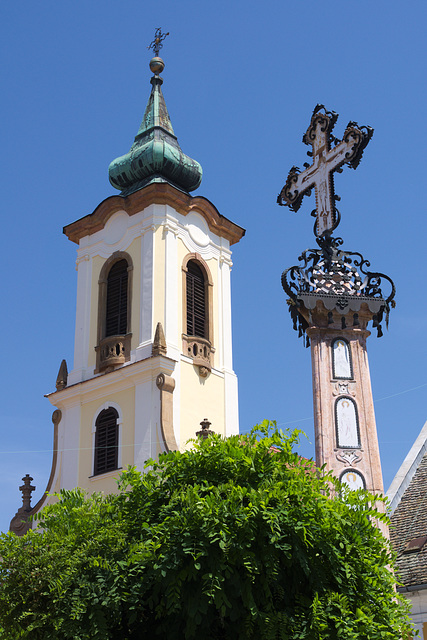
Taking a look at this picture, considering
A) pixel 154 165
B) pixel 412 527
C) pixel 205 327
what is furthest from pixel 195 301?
pixel 412 527

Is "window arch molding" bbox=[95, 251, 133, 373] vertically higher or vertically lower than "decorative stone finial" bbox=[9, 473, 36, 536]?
higher

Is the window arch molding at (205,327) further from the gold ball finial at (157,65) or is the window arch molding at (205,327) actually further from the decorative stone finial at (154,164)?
the gold ball finial at (157,65)

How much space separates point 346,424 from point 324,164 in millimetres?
4022

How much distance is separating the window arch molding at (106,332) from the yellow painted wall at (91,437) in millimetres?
1118

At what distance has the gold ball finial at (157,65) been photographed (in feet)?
131

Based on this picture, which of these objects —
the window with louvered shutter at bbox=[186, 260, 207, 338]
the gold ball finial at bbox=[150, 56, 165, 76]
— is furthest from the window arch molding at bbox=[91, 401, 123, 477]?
the gold ball finial at bbox=[150, 56, 165, 76]

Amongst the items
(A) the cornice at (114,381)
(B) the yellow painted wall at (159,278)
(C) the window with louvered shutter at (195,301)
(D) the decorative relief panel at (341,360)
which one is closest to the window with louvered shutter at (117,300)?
(B) the yellow painted wall at (159,278)

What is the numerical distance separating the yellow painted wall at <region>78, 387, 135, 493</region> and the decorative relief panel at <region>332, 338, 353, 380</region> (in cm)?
1791

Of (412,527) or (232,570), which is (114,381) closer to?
(412,527)

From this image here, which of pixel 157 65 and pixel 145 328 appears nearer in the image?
pixel 145 328

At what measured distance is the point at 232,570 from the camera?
12602mm

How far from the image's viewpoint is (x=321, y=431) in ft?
38.9

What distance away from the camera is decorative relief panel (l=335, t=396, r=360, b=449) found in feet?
39.0

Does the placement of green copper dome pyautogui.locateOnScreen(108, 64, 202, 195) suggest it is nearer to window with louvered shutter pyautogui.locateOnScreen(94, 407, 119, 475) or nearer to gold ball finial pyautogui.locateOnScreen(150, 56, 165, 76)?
gold ball finial pyautogui.locateOnScreen(150, 56, 165, 76)
